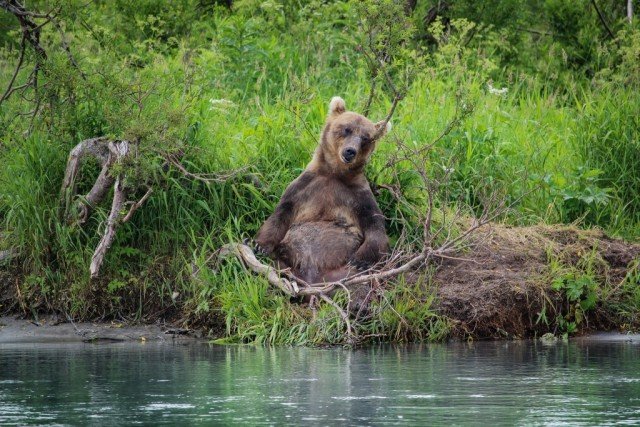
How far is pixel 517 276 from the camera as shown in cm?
901

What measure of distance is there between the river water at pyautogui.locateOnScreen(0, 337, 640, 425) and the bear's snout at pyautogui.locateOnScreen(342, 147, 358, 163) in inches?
68.0

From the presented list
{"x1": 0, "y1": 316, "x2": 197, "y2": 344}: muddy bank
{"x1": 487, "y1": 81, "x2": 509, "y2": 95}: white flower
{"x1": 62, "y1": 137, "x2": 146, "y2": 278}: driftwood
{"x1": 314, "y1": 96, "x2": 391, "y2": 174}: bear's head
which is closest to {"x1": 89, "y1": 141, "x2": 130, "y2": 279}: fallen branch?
{"x1": 62, "y1": 137, "x2": 146, "y2": 278}: driftwood

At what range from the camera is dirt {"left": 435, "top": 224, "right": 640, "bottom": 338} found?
28.7 feet

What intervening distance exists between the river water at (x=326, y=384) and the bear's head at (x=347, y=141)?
1803 mm

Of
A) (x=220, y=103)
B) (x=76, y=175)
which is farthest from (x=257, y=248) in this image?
(x=220, y=103)

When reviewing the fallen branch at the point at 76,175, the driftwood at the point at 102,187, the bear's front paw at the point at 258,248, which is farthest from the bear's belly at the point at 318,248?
the fallen branch at the point at 76,175

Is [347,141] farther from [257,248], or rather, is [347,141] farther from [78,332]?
A: [78,332]

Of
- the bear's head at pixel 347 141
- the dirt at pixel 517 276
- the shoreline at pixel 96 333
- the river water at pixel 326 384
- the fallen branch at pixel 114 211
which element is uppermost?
the bear's head at pixel 347 141

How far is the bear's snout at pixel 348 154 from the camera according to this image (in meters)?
9.15

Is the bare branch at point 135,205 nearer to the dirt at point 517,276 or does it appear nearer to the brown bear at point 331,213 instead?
the brown bear at point 331,213

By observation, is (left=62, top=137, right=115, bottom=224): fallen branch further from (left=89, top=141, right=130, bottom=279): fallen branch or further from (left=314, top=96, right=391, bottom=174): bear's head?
(left=314, top=96, right=391, bottom=174): bear's head

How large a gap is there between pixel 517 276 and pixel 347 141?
170 cm

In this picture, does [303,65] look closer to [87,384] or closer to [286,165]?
[286,165]

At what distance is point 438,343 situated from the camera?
8469mm
